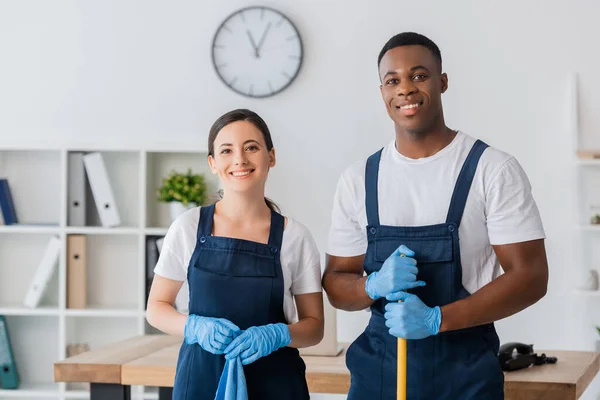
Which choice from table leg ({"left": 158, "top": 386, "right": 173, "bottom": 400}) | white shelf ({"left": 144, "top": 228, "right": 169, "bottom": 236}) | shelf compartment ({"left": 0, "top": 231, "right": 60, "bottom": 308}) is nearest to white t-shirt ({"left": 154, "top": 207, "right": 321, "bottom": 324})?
table leg ({"left": 158, "top": 386, "right": 173, "bottom": 400})

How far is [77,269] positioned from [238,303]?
7.77 feet

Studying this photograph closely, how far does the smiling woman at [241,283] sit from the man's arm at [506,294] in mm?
334

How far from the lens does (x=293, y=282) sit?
1.94 meters

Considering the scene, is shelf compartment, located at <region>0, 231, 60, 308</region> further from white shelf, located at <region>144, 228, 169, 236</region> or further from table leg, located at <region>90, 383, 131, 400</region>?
table leg, located at <region>90, 383, 131, 400</region>

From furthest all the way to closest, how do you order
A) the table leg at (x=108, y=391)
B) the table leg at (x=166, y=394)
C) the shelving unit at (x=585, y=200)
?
the shelving unit at (x=585, y=200), the table leg at (x=166, y=394), the table leg at (x=108, y=391)

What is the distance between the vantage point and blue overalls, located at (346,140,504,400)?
5.82 feet

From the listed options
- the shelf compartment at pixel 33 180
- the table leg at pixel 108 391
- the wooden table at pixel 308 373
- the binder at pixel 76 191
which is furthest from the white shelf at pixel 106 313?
the table leg at pixel 108 391

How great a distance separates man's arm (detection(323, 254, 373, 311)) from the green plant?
2.04 metres

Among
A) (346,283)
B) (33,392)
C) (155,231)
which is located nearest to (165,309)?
(346,283)

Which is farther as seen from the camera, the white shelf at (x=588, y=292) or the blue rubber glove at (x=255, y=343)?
Answer: the white shelf at (x=588, y=292)

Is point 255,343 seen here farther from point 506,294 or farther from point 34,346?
point 34,346

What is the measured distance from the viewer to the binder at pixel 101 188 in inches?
157

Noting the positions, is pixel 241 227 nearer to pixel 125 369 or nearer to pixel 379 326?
pixel 379 326

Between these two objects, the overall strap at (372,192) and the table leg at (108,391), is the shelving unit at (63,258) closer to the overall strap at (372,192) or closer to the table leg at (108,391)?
the table leg at (108,391)
